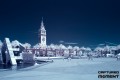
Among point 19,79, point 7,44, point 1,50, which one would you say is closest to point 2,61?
point 1,50

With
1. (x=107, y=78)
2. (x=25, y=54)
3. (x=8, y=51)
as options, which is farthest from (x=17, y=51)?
(x=107, y=78)

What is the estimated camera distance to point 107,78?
5105 millimetres

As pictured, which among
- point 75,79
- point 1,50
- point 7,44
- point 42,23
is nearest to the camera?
point 75,79

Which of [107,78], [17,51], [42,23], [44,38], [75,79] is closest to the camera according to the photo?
[107,78]

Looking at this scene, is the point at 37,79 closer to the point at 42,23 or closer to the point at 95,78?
the point at 95,78

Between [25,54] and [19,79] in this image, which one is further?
[25,54]

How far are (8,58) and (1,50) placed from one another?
701 mm

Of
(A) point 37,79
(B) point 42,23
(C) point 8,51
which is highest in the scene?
(B) point 42,23

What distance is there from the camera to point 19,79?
558 centimetres

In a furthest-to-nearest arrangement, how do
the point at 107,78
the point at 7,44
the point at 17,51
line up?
the point at 17,51
the point at 7,44
the point at 107,78

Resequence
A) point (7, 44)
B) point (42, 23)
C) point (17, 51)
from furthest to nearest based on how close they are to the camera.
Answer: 1. point (17, 51)
2. point (7, 44)
3. point (42, 23)

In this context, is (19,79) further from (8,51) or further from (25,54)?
(25,54)

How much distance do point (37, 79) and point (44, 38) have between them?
4.39 m

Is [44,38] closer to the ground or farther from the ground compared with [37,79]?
farther from the ground
